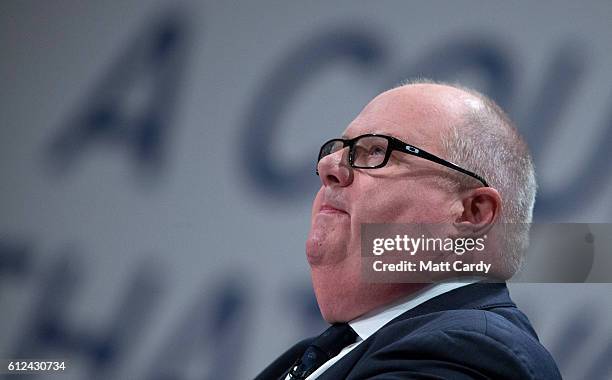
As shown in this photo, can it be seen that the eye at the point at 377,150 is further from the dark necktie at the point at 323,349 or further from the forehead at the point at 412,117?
the dark necktie at the point at 323,349

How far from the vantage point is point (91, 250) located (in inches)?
76.9

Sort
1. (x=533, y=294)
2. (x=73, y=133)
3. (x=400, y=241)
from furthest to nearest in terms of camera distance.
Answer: (x=73, y=133)
(x=533, y=294)
(x=400, y=241)

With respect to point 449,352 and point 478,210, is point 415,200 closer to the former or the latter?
point 478,210

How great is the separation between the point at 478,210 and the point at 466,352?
0.32 m

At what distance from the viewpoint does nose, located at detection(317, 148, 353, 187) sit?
3.83ft

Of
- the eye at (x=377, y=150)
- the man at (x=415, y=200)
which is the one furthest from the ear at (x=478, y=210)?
the eye at (x=377, y=150)

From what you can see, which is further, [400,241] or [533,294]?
[533,294]

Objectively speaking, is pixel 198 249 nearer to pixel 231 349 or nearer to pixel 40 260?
pixel 231 349

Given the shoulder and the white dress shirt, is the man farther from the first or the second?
the shoulder

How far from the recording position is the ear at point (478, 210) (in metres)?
1.13

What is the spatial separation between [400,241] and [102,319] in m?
1.06

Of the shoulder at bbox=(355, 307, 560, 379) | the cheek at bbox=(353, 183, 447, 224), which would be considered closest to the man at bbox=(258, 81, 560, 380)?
the cheek at bbox=(353, 183, 447, 224)

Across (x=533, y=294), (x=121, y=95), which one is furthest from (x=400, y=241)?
(x=121, y=95)

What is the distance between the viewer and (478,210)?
114 cm
